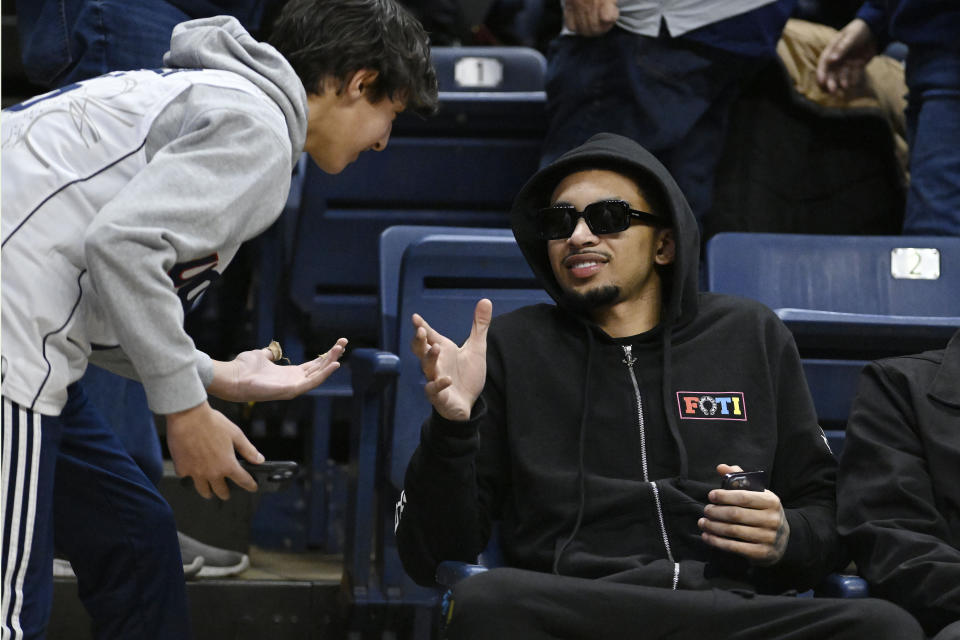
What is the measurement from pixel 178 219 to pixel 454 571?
740 mm

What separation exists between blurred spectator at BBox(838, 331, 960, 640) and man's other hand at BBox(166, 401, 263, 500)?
1013 millimetres

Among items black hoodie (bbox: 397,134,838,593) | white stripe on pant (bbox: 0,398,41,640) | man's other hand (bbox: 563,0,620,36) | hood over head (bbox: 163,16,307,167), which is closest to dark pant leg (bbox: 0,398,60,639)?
white stripe on pant (bbox: 0,398,41,640)

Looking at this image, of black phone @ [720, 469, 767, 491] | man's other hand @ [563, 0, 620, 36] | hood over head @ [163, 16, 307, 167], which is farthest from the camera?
man's other hand @ [563, 0, 620, 36]

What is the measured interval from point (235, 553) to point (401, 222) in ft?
3.56

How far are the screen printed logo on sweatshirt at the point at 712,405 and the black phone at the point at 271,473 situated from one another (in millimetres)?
724

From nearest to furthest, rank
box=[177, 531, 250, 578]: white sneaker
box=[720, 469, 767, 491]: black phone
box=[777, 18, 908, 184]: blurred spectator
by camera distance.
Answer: box=[720, 469, 767, 491]: black phone → box=[177, 531, 250, 578]: white sneaker → box=[777, 18, 908, 184]: blurred spectator

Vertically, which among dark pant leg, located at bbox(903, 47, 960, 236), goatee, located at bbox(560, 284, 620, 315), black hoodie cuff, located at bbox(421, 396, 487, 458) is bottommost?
black hoodie cuff, located at bbox(421, 396, 487, 458)

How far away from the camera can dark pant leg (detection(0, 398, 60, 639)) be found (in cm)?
162

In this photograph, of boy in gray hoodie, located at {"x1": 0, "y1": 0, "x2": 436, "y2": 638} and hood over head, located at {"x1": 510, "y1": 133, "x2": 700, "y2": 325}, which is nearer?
boy in gray hoodie, located at {"x1": 0, "y1": 0, "x2": 436, "y2": 638}

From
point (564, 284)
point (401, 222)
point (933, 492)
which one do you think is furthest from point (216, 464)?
point (401, 222)

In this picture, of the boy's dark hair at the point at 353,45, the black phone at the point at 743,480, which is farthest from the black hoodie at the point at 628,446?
the boy's dark hair at the point at 353,45

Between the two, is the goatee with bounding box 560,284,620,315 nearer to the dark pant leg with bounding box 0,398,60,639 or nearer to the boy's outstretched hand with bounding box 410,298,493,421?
the boy's outstretched hand with bounding box 410,298,493,421

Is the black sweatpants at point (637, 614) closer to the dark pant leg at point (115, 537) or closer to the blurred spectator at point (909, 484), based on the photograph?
the blurred spectator at point (909, 484)

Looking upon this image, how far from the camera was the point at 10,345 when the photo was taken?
161 centimetres
